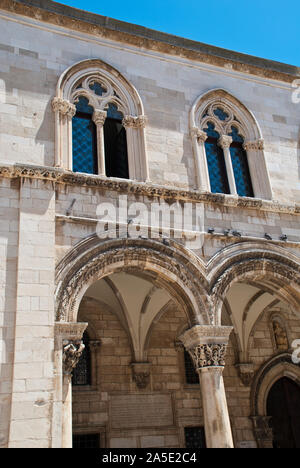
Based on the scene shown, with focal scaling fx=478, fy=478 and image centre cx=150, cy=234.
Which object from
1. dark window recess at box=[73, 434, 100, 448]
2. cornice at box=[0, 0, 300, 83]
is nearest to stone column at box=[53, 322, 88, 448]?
dark window recess at box=[73, 434, 100, 448]

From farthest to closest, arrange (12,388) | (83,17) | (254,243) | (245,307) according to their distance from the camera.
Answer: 1. (245,307)
2. (83,17)
3. (254,243)
4. (12,388)

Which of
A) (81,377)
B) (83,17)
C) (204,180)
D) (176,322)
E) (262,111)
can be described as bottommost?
(81,377)

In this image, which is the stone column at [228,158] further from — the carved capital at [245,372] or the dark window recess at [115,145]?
the carved capital at [245,372]

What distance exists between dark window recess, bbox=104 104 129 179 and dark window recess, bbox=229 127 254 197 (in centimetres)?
248

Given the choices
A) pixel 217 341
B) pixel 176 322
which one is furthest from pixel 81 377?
pixel 217 341

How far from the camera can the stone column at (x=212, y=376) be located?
24.6 feet

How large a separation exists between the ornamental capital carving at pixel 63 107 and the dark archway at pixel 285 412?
8.11 meters

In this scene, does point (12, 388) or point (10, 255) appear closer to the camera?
point (12, 388)

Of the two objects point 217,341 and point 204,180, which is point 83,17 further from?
point 217,341

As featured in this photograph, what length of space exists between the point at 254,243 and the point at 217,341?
2194 mm

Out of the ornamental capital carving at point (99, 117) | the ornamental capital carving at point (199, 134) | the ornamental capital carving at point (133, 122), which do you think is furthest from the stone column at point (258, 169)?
the ornamental capital carving at point (99, 117)

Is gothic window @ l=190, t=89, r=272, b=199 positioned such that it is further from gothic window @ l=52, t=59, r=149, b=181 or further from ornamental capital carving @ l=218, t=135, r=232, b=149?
gothic window @ l=52, t=59, r=149, b=181

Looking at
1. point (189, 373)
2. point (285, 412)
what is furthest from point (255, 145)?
point (285, 412)
